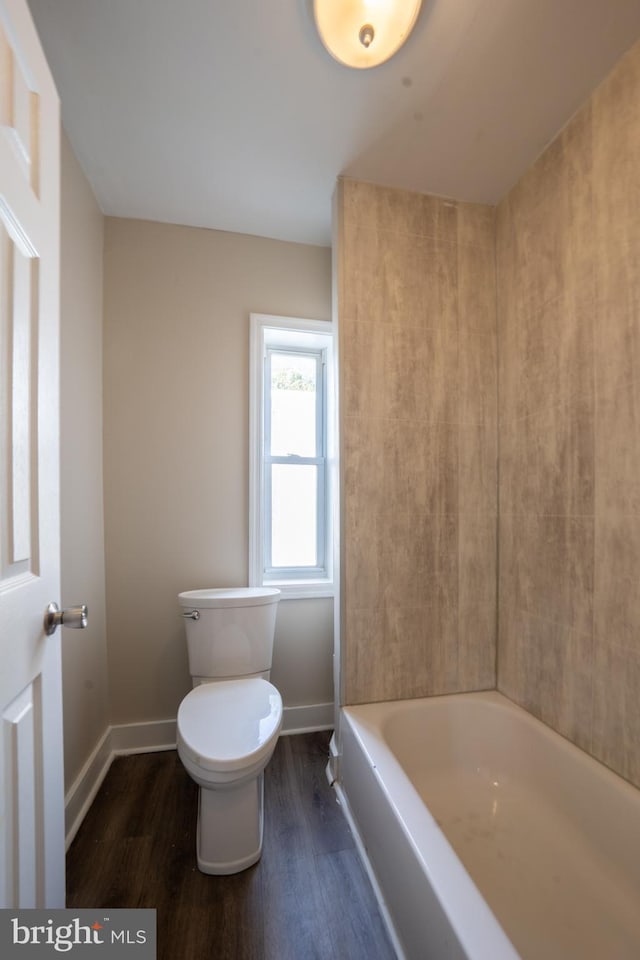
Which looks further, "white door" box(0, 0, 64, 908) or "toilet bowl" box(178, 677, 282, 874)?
"toilet bowl" box(178, 677, 282, 874)

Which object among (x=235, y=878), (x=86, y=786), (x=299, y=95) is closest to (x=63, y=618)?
(x=235, y=878)

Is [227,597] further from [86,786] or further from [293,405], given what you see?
[293,405]

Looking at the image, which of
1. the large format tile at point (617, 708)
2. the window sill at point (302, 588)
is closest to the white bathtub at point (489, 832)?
the large format tile at point (617, 708)

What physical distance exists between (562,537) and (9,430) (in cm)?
149

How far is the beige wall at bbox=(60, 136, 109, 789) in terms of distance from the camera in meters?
1.37

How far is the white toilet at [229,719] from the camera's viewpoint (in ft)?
3.82

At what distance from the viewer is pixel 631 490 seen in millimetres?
1077

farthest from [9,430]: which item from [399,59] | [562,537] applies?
[562,537]

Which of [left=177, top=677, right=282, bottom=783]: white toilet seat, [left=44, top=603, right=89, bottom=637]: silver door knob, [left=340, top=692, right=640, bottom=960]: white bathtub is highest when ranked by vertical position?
[left=44, top=603, right=89, bottom=637]: silver door knob

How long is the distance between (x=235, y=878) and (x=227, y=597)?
2.81 ft

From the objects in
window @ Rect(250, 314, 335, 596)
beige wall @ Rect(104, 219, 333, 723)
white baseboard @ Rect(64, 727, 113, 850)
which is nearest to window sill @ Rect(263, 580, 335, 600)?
window @ Rect(250, 314, 335, 596)

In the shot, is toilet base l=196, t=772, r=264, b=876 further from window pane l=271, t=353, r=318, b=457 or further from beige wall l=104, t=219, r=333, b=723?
window pane l=271, t=353, r=318, b=457

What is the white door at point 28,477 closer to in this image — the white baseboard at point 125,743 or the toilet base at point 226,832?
the toilet base at point 226,832

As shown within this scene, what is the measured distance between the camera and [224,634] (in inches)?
63.7
